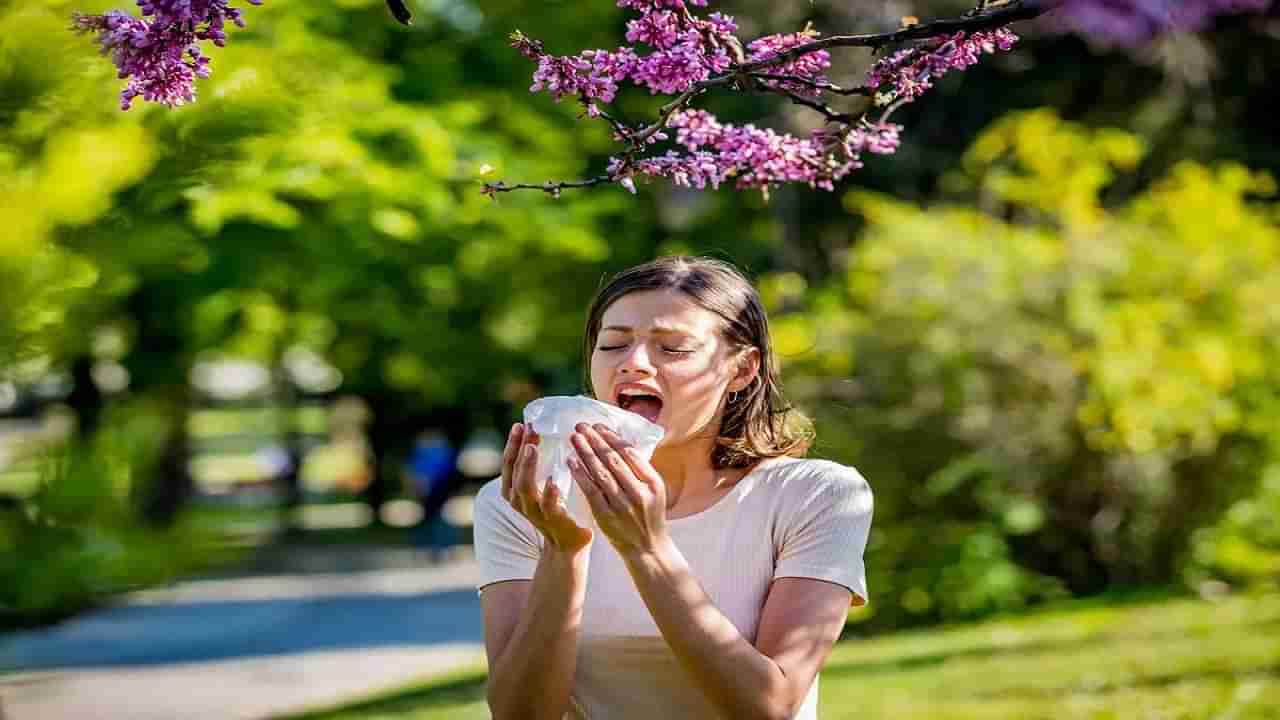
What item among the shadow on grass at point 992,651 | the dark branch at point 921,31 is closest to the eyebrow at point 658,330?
the dark branch at point 921,31

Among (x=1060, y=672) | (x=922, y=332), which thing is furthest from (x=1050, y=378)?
(x=1060, y=672)

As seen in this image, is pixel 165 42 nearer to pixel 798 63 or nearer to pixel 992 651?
pixel 798 63

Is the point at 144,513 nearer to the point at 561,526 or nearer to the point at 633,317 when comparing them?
the point at 561,526

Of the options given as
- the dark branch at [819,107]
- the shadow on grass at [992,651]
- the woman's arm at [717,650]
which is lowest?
the shadow on grass at [992,651]

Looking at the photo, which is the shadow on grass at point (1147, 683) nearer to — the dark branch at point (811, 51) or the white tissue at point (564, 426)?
the dark branch at point (811, 51)

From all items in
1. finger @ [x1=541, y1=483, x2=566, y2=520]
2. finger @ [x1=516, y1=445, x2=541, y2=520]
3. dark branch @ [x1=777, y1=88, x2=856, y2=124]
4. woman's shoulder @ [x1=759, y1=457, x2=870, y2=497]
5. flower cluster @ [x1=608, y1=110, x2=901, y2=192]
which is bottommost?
woman's shoulder @ [x1=759, y1=457, x2=870, y2=497]

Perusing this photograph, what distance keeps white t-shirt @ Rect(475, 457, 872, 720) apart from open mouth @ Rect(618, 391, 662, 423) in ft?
0.54

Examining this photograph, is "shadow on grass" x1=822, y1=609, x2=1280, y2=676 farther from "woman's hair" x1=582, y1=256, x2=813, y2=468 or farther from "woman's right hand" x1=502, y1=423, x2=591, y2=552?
"woman's right hand" x1=502, y1=423, x2=591, y2=552

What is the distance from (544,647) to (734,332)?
0.62 metres

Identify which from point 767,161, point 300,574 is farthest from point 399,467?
point 767,161

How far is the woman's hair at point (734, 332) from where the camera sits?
8.79ft

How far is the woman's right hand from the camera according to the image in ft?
7.69

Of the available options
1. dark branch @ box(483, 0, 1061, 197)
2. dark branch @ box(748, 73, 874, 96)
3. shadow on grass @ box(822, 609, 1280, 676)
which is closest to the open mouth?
dark branch @ box(483, 0, 1061, 197)

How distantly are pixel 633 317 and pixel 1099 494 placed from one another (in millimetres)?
9568
